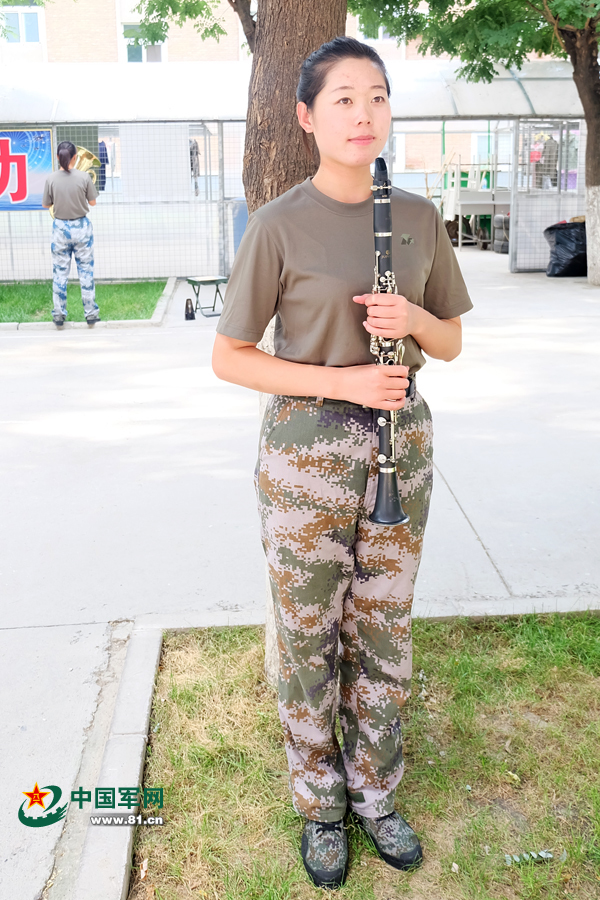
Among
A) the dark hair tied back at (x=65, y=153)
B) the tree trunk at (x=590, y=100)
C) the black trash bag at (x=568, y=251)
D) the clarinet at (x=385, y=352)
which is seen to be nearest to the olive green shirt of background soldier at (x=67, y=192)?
the dark hair tied back at (x=65, y=153)

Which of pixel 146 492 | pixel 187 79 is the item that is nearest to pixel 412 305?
pixel 146 492

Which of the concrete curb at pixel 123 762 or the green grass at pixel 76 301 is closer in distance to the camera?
the concrete curb at pixel 123 762

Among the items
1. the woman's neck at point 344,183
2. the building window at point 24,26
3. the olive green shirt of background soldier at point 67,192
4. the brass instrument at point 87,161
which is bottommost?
the woman's neck at point 344,183

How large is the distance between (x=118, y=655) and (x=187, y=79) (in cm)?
1620

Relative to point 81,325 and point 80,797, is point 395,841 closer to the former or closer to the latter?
point 80,797

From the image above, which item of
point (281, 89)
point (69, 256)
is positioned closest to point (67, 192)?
point (69, 256)

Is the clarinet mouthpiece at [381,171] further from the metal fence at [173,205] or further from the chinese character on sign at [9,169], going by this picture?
the chinese character on sign at [9,169]

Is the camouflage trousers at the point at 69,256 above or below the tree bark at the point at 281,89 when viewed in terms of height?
below

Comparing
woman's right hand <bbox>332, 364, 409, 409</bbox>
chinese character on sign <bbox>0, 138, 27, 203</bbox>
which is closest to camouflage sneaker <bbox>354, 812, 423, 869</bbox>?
woman's right hand <bbox>332, 364, 409, 409</bbox>

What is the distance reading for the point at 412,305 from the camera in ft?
6.56

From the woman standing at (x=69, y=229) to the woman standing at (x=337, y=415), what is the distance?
961cm

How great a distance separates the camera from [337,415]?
2.08 meters

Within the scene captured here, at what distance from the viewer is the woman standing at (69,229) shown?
11023 mm

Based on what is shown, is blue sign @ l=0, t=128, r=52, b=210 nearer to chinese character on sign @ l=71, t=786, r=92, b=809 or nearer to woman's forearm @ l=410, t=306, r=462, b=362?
chinese character on sign @ l=71, t=786, r=92, b=809
